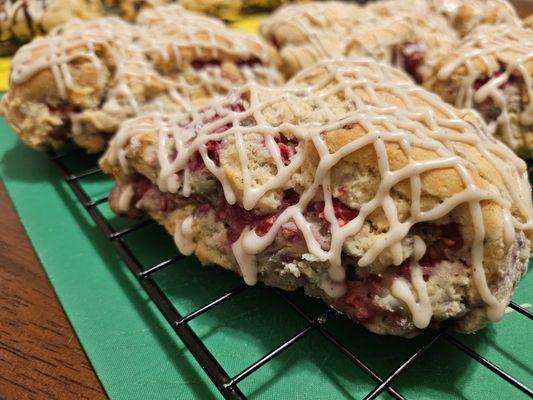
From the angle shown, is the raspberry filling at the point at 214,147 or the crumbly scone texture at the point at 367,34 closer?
the raspberry filling at the point at 214,147

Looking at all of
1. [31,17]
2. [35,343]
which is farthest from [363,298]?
[31,17]

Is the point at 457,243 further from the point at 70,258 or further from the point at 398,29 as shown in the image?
the point at 398,29

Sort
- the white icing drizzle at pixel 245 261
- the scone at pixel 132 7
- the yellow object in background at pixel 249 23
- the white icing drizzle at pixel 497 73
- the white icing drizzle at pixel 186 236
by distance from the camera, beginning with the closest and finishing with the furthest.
A: the white icing drizzle at pixel 245 261
the white icing drizzle at pixel 186 236
the white icing drizzle at pixel 497 73
the scone at pixel 132 7
the yellow object in background at pixel 249 23

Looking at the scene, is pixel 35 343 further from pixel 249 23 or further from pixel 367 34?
pixel 249 23

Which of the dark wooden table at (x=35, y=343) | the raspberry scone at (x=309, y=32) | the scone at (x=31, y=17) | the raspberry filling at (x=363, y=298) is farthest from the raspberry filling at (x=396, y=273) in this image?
the scone at (x=31, y=17)

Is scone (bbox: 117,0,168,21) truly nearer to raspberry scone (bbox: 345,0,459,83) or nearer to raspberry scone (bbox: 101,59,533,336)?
raspberry scone (bbox: 345,0,459,83)

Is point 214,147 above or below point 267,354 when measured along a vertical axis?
above

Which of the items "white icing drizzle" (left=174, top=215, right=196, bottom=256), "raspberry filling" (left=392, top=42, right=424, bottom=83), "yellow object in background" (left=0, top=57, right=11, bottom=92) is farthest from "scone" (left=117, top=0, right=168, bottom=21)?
"white icing drizzle" (left=174, top=215, right=196, bottom=256)

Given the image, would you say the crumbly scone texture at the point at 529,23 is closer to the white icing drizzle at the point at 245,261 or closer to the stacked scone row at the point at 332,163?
the stacked scone row at the point at 332,163
